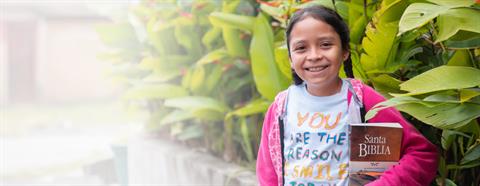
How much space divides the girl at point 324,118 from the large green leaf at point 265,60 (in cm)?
57

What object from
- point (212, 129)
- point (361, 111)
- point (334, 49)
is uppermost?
point (334, 49)

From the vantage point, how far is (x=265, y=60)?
5.95ft

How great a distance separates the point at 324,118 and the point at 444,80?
0.24 m

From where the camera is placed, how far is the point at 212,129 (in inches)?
111

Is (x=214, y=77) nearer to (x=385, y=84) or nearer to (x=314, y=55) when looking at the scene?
(x=385, y=84)

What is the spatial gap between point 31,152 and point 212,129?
343 centimetres

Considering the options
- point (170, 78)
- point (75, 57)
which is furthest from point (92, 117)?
point (170, 78)

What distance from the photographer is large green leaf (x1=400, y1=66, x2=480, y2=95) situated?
1037 millimetres

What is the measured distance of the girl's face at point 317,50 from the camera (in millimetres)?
1111

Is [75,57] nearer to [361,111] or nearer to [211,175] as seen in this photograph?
[211,175]

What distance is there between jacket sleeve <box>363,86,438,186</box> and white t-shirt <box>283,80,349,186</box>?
0.07 meters

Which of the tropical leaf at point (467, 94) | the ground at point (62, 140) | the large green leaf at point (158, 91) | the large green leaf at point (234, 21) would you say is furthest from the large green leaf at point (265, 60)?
the ground at point (62, 140)

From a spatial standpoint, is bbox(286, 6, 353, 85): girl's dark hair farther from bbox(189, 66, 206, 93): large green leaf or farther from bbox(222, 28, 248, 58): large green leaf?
bbox(189, 66, 206, 93): large green leaf

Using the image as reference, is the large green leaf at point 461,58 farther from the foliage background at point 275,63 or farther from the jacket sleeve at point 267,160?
the jacket sleeve at point 267,160
